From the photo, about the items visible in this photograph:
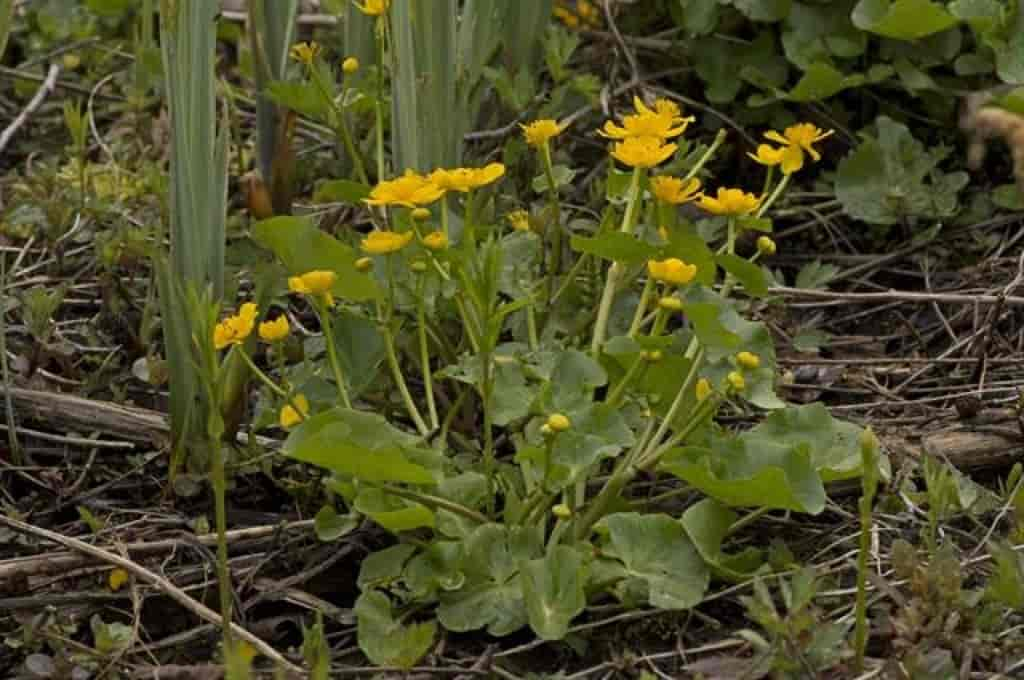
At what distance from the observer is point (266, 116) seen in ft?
8.19

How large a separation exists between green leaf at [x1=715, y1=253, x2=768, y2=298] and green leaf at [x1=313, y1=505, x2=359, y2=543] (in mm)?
483

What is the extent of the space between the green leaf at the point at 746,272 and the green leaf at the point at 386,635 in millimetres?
507

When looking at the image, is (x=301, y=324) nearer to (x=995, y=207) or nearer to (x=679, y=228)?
(x=679, y=228)

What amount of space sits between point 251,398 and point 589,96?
827mm

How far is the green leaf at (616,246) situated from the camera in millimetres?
1794

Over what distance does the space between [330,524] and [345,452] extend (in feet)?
0.53

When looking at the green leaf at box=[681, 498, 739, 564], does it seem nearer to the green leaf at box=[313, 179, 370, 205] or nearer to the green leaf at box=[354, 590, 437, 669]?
the green leaf at box=[354, 590, 437, 669]

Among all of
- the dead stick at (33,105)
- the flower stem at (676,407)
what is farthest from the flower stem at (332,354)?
the dead stick at (33,105)

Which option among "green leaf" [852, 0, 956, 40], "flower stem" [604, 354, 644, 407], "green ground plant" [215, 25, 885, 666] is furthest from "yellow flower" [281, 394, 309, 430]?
"green leaf" [852, 0, 956, 40]

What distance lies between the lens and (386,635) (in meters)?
1.64

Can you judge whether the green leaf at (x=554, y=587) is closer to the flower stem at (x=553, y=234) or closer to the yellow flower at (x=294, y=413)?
the yellow flower at (x=294, y=413)

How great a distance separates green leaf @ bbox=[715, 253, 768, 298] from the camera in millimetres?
1825

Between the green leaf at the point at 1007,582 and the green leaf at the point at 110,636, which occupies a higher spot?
the green leaf at the point at 1007,582

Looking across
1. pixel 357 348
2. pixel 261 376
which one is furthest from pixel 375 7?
pixel 261 376
